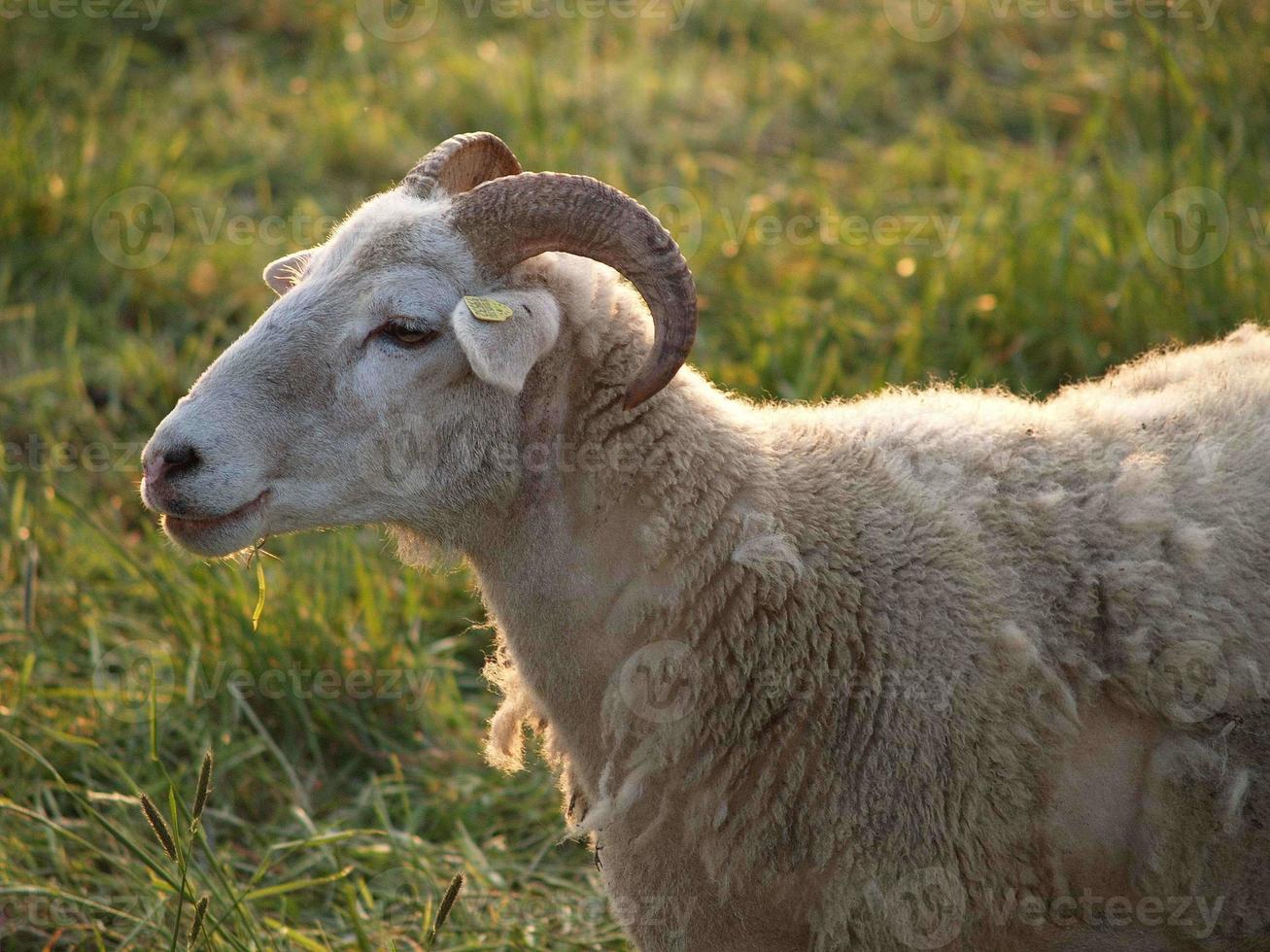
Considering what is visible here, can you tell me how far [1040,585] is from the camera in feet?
8.63

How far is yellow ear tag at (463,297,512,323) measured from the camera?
2570 mm

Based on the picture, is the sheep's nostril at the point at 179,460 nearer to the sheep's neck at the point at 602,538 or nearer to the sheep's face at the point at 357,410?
the sheep's face at the point at 357,410

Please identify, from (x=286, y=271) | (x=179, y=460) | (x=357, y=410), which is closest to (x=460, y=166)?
(x=286, y=271)

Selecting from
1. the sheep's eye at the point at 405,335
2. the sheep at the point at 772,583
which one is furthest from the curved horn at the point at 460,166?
the sheep's eye at the point at 405,335

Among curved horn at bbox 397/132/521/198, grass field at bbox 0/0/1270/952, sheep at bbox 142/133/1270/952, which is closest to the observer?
sheep at bbox 142/133/1270/952

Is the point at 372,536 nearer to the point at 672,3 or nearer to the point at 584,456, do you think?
the point at 584,456

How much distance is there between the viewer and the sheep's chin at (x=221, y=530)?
267cm

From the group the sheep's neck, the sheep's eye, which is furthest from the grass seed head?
the sheep's eye

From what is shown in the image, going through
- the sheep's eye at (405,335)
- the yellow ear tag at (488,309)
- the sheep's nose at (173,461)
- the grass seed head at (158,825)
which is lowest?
the grass seed head at (158,825)

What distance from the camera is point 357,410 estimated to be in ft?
8.77

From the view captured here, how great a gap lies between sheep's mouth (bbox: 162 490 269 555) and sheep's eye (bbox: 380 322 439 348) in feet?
1.34

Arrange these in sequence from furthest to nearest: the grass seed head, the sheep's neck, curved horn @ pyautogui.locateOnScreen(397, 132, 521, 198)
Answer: curved horn @ pyautogui.locateOnScreen(397, 132, 521, 198), the sheep's neck, the grass seed head

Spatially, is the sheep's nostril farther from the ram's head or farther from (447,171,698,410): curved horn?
(447,171,698,410): curved horn

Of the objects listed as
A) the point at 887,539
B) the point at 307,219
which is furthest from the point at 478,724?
the point at 307,219
